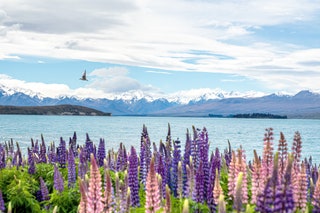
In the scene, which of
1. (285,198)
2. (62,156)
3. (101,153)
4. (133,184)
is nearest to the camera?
(285,198)

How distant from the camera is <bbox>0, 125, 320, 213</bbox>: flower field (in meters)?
6.04

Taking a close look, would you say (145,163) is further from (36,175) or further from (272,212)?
(272,212)

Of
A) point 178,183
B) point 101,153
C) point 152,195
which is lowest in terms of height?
point 101,153

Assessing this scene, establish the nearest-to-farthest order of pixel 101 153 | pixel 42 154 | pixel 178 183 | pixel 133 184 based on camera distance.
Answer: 1. pixel 178 183
2. pixel 133 184
3. pixel 101 153
4. pixel 42 154

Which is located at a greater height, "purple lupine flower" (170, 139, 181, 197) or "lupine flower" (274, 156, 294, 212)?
"lupine flower" (274, 156, 294, 212)

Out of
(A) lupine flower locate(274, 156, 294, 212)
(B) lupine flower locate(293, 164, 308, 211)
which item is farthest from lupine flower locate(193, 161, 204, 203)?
(A) lupine flower locate(274, 156, 294, 212)

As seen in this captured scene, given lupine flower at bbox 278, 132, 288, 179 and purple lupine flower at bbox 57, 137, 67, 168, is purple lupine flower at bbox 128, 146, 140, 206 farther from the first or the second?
purple lupine flower at bbox 57, 137, 67, 168

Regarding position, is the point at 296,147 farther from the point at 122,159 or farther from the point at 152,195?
the point at 122,159

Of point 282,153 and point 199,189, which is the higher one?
point 282,153

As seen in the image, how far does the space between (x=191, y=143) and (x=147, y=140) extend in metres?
2.72

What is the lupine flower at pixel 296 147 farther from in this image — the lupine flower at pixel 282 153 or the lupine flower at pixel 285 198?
the lupine flower at pixel 285 198

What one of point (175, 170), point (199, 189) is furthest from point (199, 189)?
point (175, 170)

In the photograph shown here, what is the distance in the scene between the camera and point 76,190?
12.8 m

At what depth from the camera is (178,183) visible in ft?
31.4
